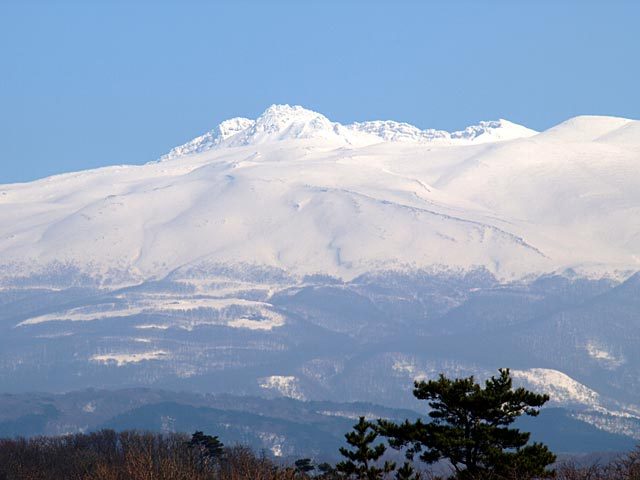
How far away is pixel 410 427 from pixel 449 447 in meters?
1.65

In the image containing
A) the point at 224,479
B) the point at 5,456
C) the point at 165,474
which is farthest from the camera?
the point at 5,456

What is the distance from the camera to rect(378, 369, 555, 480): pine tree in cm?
5031

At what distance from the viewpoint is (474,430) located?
2013 inches

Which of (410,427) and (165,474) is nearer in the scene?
(410,427)

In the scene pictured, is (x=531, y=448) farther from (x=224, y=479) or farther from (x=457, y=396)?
(x=224, y=479)

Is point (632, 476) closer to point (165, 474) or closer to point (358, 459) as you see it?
point (358, 459)

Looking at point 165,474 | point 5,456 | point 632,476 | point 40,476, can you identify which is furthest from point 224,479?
point 5,456

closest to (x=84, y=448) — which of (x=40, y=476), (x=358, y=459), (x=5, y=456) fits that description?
(x=5, y=456)

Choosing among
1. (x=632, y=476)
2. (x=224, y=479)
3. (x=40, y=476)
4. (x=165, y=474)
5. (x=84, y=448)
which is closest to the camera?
(x=632, y=476)

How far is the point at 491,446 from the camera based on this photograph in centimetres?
5072

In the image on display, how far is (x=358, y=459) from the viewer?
169ft

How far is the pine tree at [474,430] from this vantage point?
50.3m

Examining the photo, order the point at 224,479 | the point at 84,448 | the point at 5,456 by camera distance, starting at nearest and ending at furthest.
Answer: the point at 224,479, the point at 5,456, the point at 84,448

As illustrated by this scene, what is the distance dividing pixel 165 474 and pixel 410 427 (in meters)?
20.8
